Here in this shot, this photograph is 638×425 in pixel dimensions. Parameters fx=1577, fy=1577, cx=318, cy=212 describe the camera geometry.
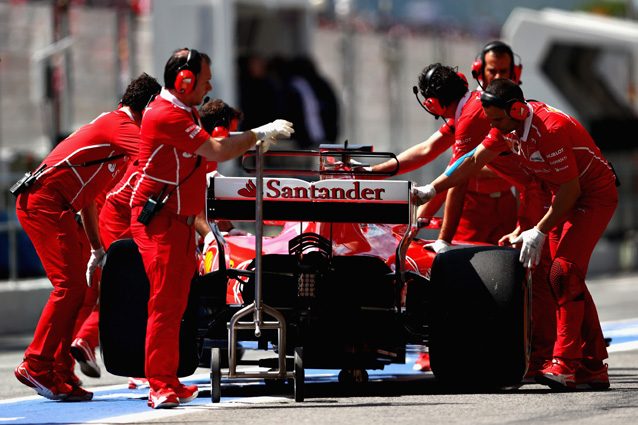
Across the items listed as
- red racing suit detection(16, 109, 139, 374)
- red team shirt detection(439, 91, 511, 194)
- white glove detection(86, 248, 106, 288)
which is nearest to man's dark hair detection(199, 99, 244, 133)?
red racing suit detection(16, 109, 139, 374)

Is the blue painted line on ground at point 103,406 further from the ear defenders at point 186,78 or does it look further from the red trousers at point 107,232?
the ear defenders at point 186,78

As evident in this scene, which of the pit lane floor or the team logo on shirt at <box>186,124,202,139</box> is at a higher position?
the team logo on shirt at <box>186,124,202,139</box>

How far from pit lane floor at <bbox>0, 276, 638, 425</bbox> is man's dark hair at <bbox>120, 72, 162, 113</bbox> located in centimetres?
170

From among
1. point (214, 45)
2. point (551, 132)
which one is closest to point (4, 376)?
point (551, 132)

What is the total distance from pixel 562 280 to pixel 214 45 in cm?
1309

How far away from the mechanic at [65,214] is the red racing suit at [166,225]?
610mm

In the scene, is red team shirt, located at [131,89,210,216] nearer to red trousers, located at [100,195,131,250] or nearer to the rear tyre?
red trousers, located at [100,195,131,250]

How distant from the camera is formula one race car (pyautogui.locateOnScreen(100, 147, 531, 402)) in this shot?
8578 millimetres

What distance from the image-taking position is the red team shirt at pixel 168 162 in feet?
27.3

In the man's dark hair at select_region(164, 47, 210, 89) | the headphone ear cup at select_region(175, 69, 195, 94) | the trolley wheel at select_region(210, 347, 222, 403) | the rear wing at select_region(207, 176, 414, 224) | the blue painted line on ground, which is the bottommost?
the blue painted line on ground

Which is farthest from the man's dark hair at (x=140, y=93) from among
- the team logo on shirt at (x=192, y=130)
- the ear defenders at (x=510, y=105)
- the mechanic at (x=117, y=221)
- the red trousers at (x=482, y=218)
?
the red trousers at (x=482, y=218)

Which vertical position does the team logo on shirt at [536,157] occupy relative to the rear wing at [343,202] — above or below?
above

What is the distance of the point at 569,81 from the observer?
2759 centimetres

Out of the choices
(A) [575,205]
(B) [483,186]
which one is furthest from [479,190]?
(A) [575,205]
